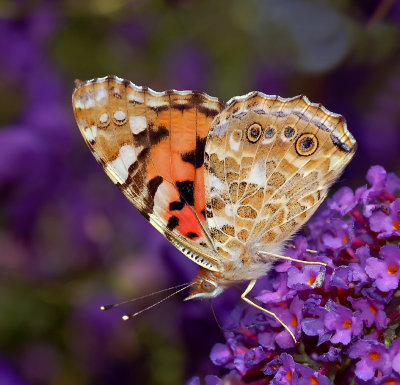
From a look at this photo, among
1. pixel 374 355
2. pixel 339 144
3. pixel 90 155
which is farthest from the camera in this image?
pixel 90 155

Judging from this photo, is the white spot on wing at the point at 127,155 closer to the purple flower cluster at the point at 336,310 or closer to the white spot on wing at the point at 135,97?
the white spot on wing at the point at 135,97

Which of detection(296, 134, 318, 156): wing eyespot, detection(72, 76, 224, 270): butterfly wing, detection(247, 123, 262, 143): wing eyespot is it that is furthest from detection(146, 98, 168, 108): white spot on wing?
detection(296, 134, 318, 156): wing eyespot

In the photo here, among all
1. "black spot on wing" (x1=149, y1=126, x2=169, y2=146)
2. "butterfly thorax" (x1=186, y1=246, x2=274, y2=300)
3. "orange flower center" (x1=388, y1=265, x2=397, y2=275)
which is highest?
"black spot on wing" (x1=149, y1=126, x2=169, y2=146)

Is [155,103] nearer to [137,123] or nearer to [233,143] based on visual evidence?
[137,123]

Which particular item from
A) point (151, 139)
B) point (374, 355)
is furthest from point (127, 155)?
point (374, 355)

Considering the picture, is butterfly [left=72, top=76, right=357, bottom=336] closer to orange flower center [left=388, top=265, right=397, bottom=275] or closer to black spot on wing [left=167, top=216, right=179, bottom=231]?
black spot on wing [left=167, top=216, right=179, bottom=231]

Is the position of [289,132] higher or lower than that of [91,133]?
lower

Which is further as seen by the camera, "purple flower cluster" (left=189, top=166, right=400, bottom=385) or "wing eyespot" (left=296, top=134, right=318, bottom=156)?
"wing eyespot" (left=296, top=134, right=318, bottom=156)

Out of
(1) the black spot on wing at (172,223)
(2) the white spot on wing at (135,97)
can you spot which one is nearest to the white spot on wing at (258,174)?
(1) the black spot on wing at (172,223)
